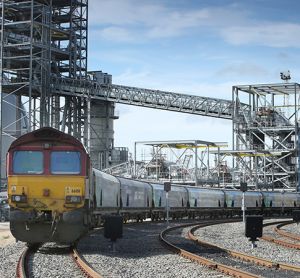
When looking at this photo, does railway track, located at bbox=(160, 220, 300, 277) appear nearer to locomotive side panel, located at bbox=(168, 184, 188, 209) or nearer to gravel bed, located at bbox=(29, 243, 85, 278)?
gravel bed, located at bbox=(29, 243, 85, 278)

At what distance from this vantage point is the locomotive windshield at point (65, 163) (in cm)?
1778

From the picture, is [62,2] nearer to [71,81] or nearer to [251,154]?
[71,81]

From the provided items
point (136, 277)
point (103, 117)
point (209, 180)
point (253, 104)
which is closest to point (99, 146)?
point (103, 117)

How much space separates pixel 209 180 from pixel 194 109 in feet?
28.7

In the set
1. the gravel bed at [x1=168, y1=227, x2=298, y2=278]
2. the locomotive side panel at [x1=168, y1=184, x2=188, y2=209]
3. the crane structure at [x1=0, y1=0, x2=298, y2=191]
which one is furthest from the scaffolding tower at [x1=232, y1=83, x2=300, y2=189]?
the gravel bed at [x1=168, y1=227, x2=298, y2=278]

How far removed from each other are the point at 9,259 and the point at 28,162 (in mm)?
2900

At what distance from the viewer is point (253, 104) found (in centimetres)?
8156

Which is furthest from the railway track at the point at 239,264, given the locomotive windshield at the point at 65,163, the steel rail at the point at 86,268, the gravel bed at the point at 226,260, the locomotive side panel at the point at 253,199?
the locomotive side panel at the point at 253,199

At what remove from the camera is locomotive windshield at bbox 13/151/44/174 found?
17844 millimetres

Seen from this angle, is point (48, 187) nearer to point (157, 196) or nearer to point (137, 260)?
point (137, 260)

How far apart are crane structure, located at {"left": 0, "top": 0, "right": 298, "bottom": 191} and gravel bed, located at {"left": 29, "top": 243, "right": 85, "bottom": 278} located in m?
45.2

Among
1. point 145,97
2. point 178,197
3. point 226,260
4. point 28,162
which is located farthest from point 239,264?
point 145,97

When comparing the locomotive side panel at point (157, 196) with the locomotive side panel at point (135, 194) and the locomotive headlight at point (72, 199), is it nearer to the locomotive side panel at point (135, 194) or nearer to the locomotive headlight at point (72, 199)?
the locomotive side panel at point (135, 194)

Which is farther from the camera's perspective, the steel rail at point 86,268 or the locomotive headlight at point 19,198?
the locomotive headlight at point 19,198
